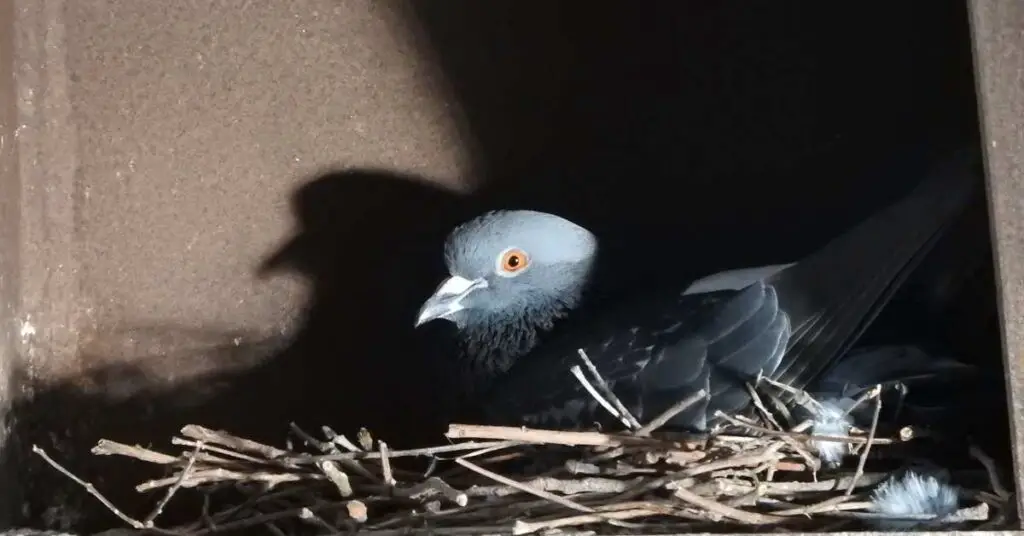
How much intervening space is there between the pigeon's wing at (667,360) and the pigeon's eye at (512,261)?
0.23 metres

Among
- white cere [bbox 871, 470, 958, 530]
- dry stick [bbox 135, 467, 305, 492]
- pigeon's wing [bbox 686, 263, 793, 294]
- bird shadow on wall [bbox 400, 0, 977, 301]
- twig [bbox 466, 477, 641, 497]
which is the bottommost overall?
white cere [bbox 871, 470, 958, 530]

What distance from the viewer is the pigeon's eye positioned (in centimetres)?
189

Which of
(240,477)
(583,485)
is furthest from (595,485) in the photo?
(240,477)

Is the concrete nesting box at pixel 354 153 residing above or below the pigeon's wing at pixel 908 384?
above

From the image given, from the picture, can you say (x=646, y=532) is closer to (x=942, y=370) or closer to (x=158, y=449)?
(x=942, y=370)

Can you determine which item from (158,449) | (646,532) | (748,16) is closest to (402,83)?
(748,16)

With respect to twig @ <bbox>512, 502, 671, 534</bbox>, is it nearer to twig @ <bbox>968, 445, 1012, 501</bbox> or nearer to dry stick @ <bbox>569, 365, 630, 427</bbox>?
dry stick @ <bbox>569, 365, 630, 427</bbox>

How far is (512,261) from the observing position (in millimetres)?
1901

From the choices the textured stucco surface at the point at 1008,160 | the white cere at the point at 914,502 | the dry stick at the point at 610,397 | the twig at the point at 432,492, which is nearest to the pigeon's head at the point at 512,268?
the dry stick at the point at 610,397

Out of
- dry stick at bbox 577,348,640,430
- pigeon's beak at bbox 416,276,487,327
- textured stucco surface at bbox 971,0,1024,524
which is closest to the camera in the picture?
textured stucco surface at bbox 971,0,1024,524

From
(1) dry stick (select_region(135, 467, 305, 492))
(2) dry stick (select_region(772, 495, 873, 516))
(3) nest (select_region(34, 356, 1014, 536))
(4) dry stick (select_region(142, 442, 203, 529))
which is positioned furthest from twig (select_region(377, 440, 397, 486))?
(2) dry stick (select_region(772, 495, 873, 516))

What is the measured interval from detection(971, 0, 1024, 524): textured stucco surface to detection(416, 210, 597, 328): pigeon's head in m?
0.83

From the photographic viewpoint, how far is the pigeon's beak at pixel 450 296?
1.85m

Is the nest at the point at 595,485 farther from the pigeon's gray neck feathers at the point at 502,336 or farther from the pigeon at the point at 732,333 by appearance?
the pigeon's gray neck feathers at the point at 502,336
